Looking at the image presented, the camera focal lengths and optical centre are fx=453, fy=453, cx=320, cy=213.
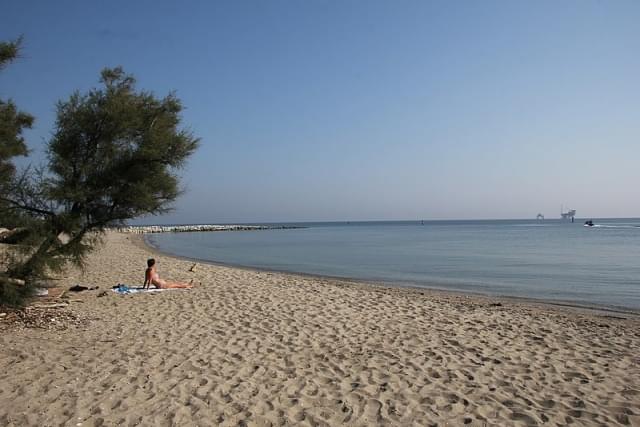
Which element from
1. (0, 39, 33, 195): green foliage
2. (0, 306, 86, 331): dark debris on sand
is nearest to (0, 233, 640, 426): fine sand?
(0, 306, 86, 331): dark debris on sand

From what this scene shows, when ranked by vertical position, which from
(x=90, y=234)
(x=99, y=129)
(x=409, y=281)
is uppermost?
(x=99, y=129)

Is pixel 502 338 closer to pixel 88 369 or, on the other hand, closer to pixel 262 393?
pixel 262 393

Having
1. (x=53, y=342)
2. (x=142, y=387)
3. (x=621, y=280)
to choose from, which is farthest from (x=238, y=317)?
(x=621, y=280)

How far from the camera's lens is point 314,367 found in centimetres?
656

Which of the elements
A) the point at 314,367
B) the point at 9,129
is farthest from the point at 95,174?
the point at 314,367

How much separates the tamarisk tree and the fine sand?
1559 mm

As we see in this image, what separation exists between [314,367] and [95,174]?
6.68 m

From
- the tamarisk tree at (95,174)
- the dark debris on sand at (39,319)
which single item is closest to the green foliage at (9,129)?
the tamarisk tree at (95,174)

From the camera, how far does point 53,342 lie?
757cm

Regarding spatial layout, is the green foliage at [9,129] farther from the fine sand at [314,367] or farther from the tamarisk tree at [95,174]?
the fine sand at [314,367]

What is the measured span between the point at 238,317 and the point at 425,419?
227 inches

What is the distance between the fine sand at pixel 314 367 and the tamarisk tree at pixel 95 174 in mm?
1559

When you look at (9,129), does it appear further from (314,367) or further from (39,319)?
(314,367)

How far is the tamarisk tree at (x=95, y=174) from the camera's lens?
9398mm
